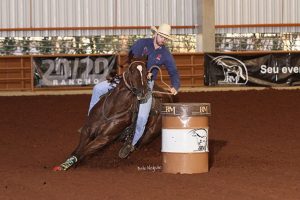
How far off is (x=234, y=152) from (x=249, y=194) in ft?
14.9

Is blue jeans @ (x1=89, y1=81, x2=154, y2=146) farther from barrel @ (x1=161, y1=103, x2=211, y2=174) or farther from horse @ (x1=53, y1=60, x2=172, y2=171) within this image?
barrel @ (x1=161, y1=103, x2=211, y2=174)

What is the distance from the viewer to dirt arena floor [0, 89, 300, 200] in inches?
331

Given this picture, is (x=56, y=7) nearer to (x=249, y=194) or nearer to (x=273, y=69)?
(x=273, y=69)

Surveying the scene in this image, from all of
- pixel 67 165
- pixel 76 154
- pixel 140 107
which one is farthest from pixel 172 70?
pixel 67 165

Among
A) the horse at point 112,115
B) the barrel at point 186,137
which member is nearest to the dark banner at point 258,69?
the horse at point 112,115

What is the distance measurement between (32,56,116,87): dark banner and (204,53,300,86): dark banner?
3344 mm

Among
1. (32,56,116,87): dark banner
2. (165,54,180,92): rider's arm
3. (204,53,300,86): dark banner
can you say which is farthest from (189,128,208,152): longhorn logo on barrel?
Result: (204,53,300,86): dark banner

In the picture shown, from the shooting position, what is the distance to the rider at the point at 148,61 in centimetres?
1072

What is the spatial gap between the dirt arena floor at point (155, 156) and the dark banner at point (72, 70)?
3.71 metres

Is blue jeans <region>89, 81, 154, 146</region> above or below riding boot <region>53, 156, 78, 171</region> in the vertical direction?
above

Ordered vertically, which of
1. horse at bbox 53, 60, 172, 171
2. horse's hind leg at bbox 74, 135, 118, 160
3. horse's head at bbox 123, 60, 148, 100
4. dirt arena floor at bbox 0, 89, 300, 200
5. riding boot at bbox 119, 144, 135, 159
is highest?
horse's head at bbox 123, 60, 148, 100

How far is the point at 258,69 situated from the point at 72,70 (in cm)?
558

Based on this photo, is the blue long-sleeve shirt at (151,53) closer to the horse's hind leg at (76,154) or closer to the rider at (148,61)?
the rider at (148,61)

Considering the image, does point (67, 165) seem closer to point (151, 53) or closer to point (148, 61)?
point (148, 61)
